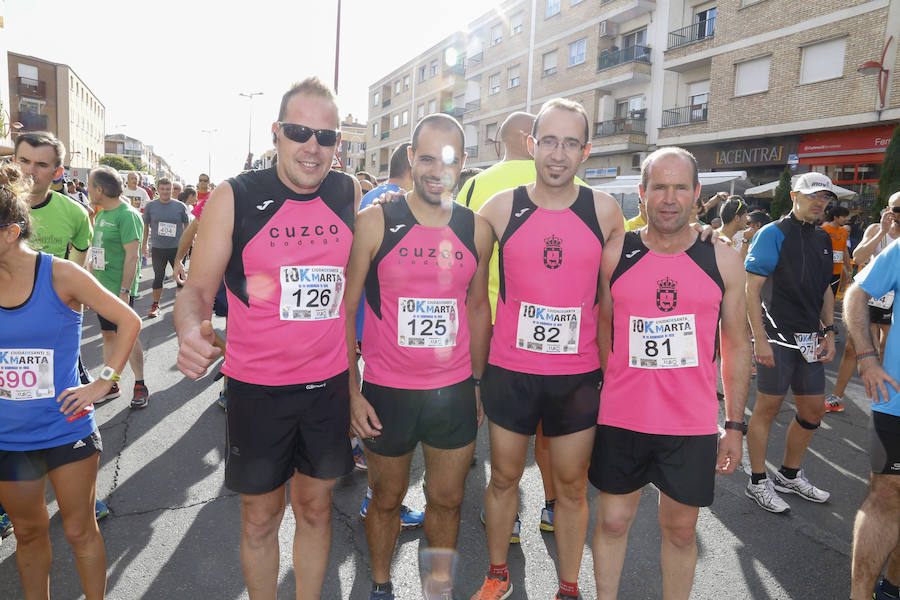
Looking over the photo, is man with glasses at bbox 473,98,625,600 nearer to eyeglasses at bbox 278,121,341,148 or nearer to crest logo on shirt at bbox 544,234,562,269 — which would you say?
crest logo on shirt at bbox 544,234,562,269

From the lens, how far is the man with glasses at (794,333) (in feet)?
12.7

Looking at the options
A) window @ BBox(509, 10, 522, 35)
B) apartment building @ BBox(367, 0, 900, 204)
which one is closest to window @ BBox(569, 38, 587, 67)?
apartment building @ BBox(367, 0, 900, 204)

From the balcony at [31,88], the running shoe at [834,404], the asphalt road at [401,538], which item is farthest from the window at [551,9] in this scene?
the balcony at [31,88]

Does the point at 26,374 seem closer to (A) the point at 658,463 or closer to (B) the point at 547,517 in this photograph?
(A) the point at 658,463

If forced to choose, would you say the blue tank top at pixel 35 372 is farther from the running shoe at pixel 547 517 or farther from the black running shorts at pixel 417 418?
the running shoe at pixel 547 517

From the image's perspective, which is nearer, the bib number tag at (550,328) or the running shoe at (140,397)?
the bib number tag at (550,328)

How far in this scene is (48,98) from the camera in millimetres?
54594

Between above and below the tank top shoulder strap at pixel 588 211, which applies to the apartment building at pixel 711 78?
above

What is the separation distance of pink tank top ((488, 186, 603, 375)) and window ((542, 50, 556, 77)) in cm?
2773

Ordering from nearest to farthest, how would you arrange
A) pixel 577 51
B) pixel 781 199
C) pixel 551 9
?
pixel 781 199, pixel 577 51, pixel 551 9

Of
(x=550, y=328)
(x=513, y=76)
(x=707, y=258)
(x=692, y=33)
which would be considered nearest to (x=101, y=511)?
(x=550, y=328)

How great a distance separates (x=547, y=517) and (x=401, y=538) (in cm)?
92

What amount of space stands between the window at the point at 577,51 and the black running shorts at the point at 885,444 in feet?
85.9

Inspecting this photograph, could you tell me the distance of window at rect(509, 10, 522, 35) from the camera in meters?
30.5
